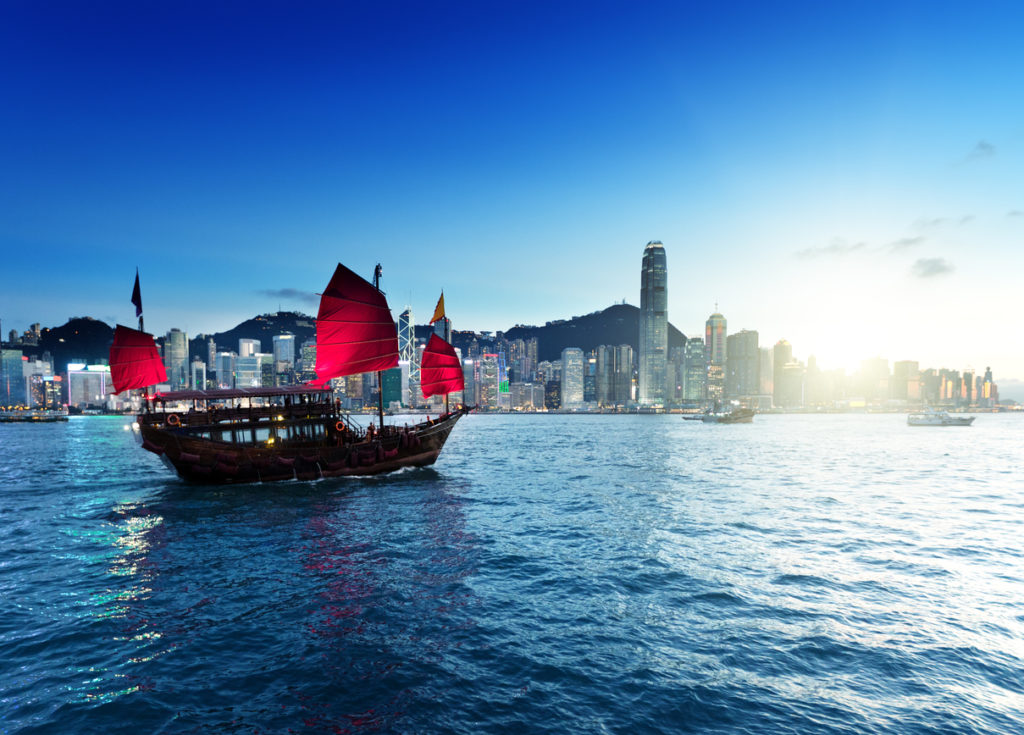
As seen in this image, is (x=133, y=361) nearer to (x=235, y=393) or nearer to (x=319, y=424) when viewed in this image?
(x=235, y=393)

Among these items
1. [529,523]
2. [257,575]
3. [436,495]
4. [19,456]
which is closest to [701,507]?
[529,523]

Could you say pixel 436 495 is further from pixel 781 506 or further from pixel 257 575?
pixel 781 506

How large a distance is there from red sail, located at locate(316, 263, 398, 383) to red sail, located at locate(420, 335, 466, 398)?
3.90 m

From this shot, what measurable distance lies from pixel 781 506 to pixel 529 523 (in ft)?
50.3

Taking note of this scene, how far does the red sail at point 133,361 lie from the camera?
48219 millimetres

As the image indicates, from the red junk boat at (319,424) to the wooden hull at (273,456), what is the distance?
0.06 metres

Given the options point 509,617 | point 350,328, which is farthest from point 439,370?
point 509,617

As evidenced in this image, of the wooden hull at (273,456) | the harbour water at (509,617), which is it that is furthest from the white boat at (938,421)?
the wooden hull at (273,456)

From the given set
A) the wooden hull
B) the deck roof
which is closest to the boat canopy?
the deck roof

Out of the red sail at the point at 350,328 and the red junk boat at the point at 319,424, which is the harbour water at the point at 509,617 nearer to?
the red junk boat at the point at 319,424

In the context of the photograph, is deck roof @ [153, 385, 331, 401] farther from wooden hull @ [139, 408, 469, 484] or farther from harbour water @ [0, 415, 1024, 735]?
harbour water @ [0, 415, 1024, 735]

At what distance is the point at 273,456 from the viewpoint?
34406mm

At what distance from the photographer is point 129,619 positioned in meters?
12.8

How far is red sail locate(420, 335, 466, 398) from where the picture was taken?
148 feet
